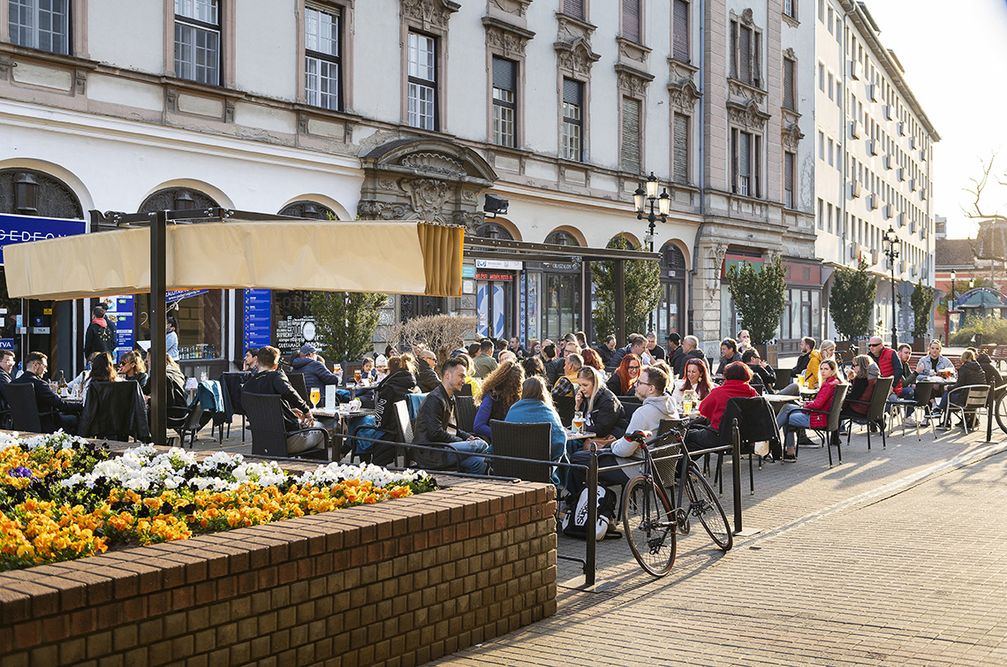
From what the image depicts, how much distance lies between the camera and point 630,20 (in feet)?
112

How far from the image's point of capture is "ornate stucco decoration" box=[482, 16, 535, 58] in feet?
91.5

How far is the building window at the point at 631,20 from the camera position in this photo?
111 feet

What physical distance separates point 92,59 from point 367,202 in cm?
694

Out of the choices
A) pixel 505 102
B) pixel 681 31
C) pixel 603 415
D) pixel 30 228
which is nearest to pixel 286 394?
pixel 603 415

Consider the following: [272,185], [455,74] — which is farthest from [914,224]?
[272,185]

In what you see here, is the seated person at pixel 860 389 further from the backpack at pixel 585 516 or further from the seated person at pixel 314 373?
the backpack at pixel 585 516

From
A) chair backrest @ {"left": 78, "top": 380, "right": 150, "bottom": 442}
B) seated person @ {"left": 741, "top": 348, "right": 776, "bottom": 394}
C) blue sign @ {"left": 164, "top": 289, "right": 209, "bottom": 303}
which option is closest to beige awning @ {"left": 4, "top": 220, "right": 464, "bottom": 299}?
chair backrest @ {"left": 78, "top": 380, "right": 150, "bottom": 442}

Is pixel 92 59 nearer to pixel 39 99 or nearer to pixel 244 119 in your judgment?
pixel 39 99

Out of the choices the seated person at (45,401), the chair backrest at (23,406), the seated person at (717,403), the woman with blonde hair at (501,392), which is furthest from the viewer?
the seated person at (45,401)

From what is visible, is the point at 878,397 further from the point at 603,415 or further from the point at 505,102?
the point at 505,102

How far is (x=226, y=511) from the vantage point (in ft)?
18.9

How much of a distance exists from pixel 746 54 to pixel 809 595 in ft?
119

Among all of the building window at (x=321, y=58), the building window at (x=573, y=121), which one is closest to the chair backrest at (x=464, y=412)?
the building window at (x=321, y=58)

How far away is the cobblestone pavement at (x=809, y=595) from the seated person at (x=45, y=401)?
671cm
